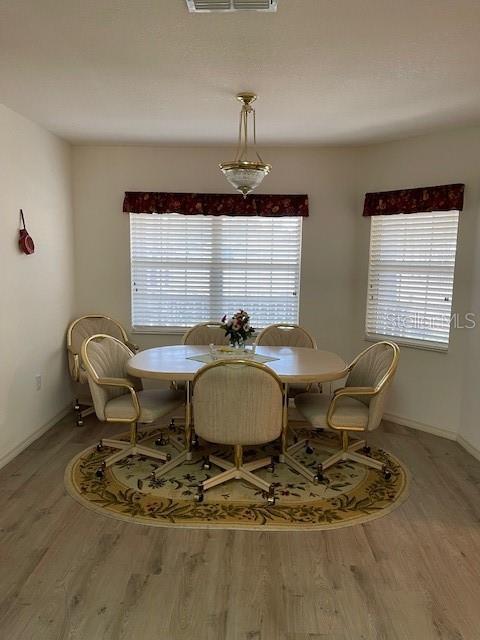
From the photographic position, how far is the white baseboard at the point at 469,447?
3.57 meters

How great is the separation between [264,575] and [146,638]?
2.02 ft

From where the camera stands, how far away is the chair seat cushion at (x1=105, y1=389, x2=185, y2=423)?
10.2 feet

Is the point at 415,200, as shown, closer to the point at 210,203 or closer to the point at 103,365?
the point at 210,203

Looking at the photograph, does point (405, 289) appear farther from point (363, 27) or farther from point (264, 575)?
point (264, 575)

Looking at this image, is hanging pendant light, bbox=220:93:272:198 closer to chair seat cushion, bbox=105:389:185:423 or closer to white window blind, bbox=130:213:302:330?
white window blind, bbox=130:213:302:330

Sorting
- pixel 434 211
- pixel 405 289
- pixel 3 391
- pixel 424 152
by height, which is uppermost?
pixel 424 152

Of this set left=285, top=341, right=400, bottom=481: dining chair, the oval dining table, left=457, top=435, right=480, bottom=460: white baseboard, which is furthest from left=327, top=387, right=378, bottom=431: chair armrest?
left=457, top=435, right=480, bottom=460: white baseboard

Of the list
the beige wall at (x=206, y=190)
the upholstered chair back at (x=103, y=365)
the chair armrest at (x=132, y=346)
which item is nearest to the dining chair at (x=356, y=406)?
the beige wall at (x=206, y=190)

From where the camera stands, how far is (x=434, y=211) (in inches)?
152

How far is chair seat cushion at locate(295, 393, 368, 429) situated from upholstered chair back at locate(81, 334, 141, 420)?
1.34 meters

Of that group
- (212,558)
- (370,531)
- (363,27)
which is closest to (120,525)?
(212,558)

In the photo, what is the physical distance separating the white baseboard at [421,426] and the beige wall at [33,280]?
314 cm

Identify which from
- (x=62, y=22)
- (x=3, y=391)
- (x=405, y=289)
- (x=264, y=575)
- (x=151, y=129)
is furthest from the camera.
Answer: (x=405, y=289)

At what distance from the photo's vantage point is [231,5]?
1845 millimetres
